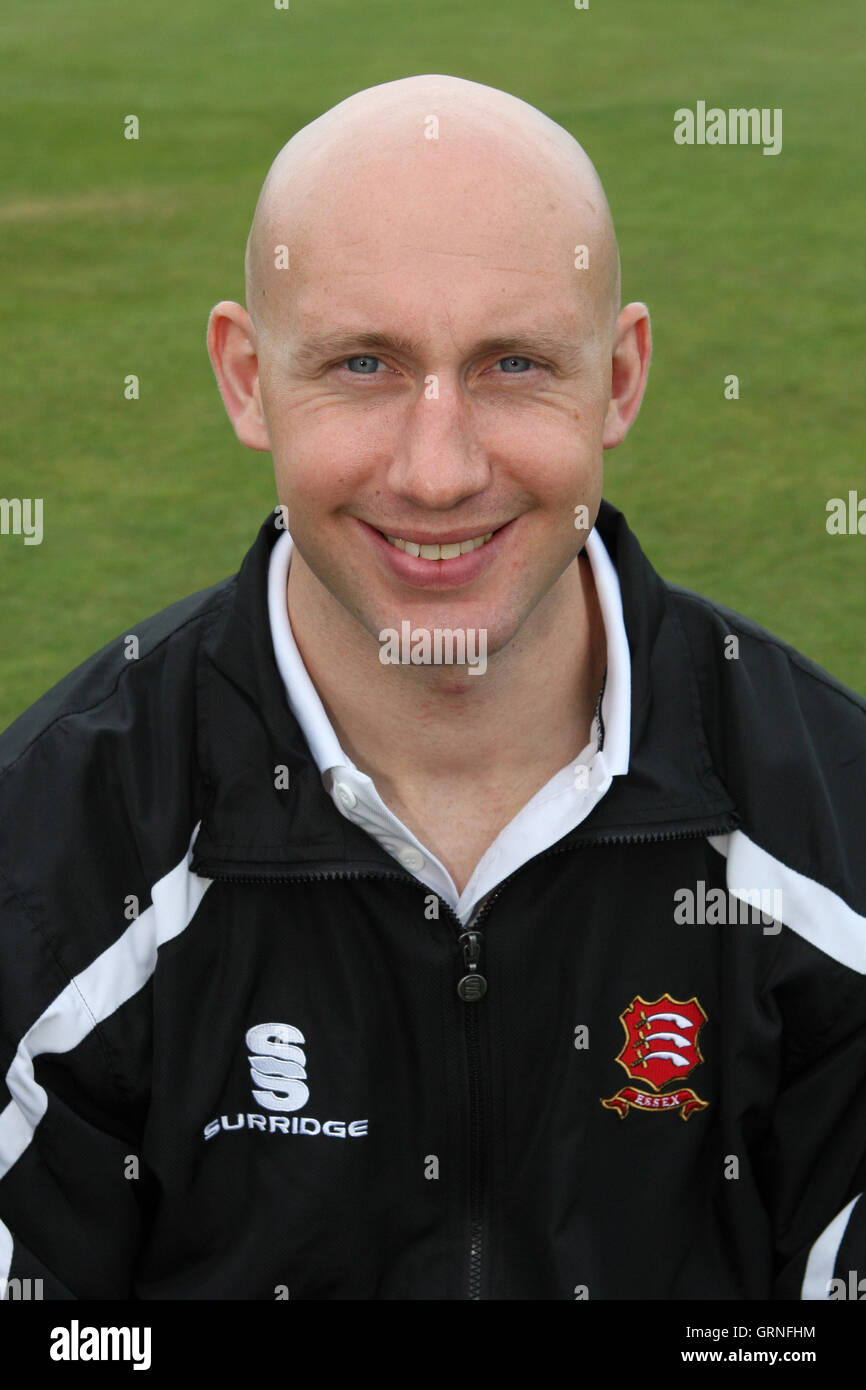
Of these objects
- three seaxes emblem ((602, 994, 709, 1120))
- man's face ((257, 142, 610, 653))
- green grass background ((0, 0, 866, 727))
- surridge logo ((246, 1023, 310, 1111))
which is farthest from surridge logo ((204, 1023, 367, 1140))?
green grass background ((0, 0, 866, 727))

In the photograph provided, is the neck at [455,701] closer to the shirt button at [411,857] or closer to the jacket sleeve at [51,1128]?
the shirt button at [411,857]

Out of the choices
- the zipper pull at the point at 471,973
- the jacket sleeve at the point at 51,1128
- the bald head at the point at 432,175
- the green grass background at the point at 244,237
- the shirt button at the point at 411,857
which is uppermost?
the green grass background at the point at 244,237

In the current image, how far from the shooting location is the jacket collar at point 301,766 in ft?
5.00

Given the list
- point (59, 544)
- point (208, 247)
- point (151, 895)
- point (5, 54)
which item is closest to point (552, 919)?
point (151, 895)

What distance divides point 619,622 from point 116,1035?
0.54m

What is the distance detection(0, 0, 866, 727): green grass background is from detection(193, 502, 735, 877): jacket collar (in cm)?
167

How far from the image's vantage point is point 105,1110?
5.16ft

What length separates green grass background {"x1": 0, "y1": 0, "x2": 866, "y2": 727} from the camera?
372 centimetres

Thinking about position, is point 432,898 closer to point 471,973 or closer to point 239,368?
point 471,973

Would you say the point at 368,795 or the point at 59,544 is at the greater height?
the point at 59,544

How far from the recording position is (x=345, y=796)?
153 cm

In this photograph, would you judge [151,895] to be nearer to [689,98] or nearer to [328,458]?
[328,458]

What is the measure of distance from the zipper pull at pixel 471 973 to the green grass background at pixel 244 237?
180cm

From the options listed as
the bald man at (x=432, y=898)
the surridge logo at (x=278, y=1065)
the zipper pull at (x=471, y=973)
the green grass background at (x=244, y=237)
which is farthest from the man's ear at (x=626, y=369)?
the green grass background at (x=244, y=237)
